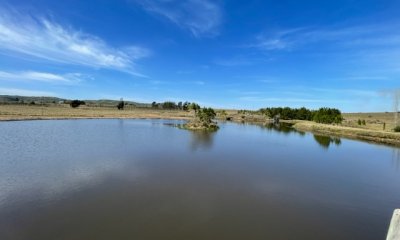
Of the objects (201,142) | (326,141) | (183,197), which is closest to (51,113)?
(201,142)

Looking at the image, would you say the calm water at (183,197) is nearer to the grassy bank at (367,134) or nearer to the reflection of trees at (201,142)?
the reflection of trees at (201,142)

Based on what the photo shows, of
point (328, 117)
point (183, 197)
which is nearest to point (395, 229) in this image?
point (183, 197)

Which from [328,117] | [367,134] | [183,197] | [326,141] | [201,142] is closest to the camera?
[183,197]

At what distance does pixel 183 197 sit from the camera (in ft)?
54.6

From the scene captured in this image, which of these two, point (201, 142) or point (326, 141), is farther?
point (326, 141)

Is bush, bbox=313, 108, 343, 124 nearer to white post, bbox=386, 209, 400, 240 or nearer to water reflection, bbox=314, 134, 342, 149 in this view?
water reflection, bbox=314, 134, 342, 149

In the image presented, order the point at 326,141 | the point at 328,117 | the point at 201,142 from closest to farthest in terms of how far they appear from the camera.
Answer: the point at 201,142 < the point at 326,141 < the point at 328,117

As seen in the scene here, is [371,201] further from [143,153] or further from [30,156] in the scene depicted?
Answer: [30,156]

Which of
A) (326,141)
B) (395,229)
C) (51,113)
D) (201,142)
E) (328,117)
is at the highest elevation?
(328,117)

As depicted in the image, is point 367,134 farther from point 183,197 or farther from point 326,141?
point 183,197

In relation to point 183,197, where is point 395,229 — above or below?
above

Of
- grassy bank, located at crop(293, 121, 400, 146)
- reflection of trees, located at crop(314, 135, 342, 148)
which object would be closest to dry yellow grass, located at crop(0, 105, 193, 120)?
grassy bank, located at crop(293, 121, 400, 146)

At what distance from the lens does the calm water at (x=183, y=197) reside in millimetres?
12453

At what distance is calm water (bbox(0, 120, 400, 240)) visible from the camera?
40.9ft
